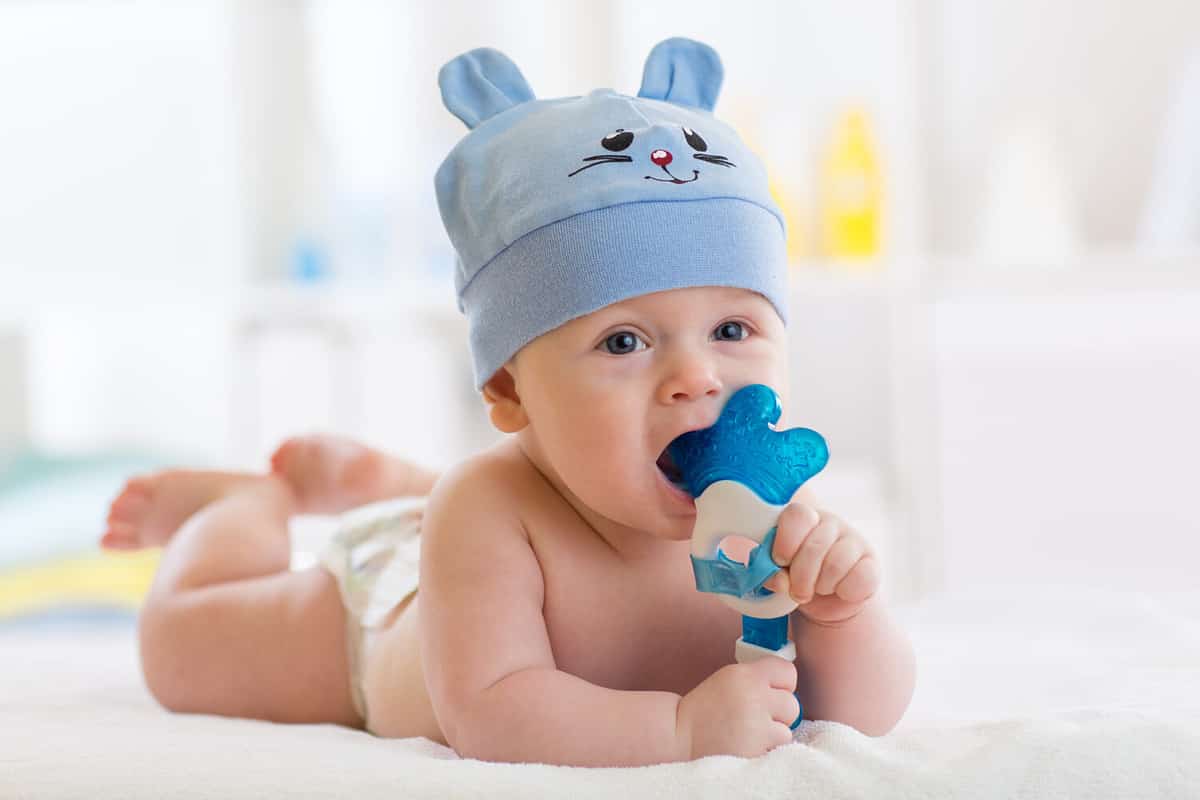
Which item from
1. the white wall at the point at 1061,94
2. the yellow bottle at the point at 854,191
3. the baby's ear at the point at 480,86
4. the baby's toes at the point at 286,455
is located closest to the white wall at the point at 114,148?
the yellow bottle at the point at 854,191

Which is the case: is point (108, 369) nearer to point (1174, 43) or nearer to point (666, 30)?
point (666, 30)

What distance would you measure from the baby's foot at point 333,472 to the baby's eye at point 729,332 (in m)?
0.59

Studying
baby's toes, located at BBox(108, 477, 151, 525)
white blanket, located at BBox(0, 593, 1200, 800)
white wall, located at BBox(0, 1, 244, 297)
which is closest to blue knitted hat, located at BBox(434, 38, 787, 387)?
white blanket, located at BBox(0, 593, 1200, 800)

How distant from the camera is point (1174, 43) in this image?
289 cm

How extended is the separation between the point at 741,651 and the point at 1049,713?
0.70 feet

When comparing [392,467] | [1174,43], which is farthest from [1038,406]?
[392,467]

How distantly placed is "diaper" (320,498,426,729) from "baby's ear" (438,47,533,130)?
1.30 ft

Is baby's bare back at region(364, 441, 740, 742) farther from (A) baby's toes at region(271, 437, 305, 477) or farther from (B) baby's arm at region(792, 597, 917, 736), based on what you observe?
(A) baby's toes at region(271, 437, 305, 477)

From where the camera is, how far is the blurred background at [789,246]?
2.55 meters

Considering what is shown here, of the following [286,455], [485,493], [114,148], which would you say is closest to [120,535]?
[286,455]

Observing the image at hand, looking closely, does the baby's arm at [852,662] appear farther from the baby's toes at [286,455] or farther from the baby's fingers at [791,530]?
the baby's toes at [286,455]

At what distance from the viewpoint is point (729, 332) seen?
981 mm

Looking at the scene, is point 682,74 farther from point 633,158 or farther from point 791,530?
point 791,530

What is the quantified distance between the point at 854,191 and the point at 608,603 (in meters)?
1.89
